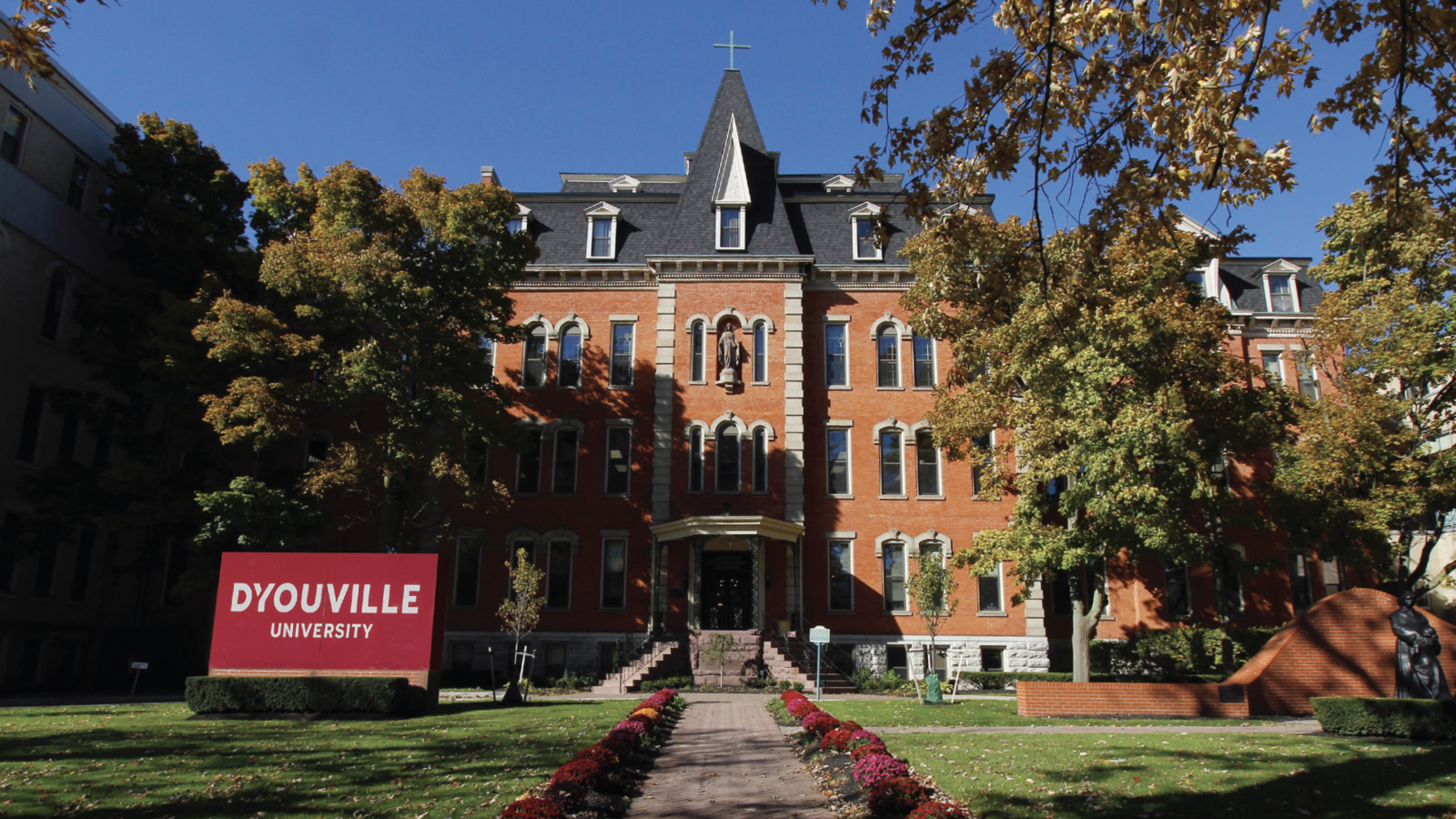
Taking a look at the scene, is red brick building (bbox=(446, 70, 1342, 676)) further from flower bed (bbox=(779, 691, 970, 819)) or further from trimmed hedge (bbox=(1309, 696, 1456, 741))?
flower bed (bbox=(779, 691, 970, 819))

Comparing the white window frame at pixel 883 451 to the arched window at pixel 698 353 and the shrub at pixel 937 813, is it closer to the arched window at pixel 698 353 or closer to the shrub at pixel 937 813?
the arched window at pixel 698 353

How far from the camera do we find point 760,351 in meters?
30.6

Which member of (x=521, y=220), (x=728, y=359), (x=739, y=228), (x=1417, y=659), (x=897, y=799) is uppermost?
(x=521, y=220)

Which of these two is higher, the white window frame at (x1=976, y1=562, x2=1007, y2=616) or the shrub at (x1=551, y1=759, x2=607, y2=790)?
the white window frame at (x1=976, y1=562, x2=1007, y2=616)

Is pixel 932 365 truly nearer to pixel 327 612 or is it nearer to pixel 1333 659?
pixel 1333 659

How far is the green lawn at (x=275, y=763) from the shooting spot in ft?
27.5

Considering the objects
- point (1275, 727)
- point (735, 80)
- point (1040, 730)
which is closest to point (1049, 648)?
point (1275, 727)

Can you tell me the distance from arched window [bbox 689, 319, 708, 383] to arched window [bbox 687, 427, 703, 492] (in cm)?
174

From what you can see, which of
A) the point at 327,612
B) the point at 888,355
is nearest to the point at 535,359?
the point at 888,355

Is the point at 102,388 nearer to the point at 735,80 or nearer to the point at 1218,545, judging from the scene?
the point at 735,80

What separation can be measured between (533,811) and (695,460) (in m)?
23.0

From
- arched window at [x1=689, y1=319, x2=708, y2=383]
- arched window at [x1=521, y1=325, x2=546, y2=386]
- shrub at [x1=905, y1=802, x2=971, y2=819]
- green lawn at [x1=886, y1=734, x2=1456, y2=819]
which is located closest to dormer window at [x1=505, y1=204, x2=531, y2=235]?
arched window at [x1=521, y1=325, x2=546, y2=386]

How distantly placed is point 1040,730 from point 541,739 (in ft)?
26.7

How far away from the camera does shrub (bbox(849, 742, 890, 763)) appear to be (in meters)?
9.88
